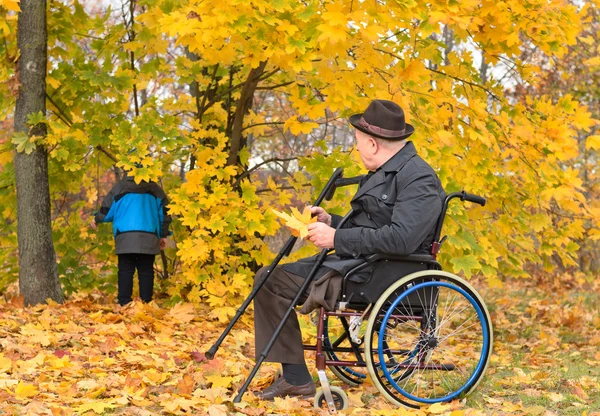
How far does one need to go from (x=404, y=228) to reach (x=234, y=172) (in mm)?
2891

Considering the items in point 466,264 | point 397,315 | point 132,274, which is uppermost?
point 466,264

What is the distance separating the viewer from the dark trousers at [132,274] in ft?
21.2

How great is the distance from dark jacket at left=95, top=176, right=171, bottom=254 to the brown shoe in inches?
115

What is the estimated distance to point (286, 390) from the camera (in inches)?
142

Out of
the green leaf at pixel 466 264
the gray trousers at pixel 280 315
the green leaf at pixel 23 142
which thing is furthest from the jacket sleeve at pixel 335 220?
the green leaf at pixel 23 142

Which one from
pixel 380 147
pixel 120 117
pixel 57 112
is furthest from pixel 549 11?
pixel 57 112

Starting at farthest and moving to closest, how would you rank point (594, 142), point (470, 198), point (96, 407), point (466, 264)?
point (466, 264), point (594, 142), point (470, 198), point (96, 407)

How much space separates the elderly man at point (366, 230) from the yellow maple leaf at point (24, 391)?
106 cm

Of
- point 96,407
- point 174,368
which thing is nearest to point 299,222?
point 96,407

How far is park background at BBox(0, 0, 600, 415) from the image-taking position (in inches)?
157

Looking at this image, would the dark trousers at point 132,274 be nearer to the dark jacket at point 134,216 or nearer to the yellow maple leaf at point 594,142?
the dark jacket at point 134,216

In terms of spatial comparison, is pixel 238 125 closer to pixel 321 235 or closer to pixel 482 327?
pixel 321 235

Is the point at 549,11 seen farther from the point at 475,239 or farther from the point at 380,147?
the point at 380,147

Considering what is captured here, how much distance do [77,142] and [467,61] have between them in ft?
10.7
